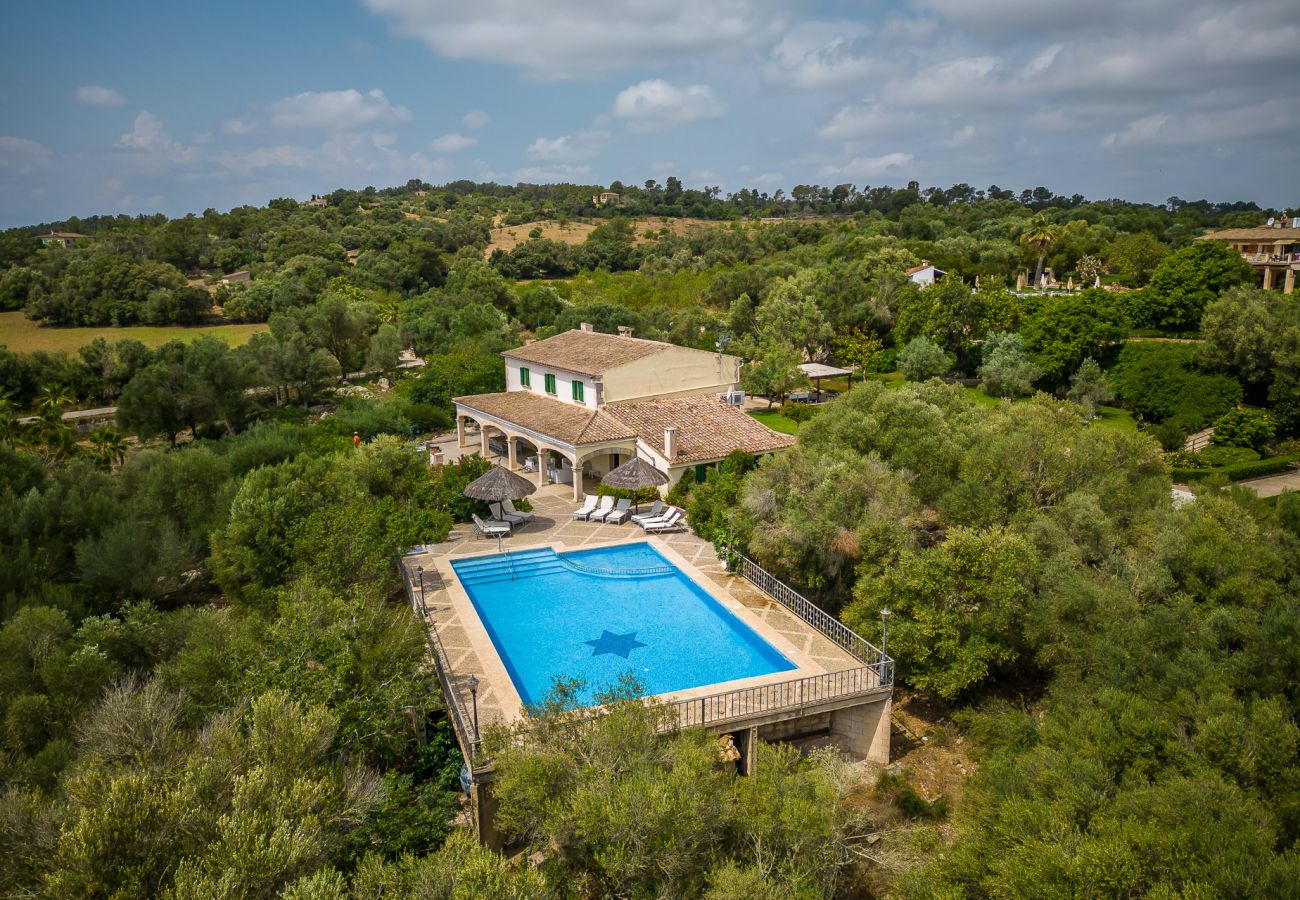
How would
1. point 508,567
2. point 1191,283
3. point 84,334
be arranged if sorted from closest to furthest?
point 508,567, point 1191,283, point 84,334

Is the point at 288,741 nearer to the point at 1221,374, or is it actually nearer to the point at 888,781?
the point at 888,781


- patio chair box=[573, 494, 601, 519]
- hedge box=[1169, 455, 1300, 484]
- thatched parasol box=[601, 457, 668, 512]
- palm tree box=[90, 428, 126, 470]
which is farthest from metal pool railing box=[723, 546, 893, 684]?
palm tree box=[90, 428, 126, 470]

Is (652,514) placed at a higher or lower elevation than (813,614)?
higher

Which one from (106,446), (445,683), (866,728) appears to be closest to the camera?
(445,683)

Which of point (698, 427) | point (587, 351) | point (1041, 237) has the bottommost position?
point (698, 427)

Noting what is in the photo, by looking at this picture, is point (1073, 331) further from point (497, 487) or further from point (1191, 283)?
point (497, 487)

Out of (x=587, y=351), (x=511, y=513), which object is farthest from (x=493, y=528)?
(x=587, y=351)

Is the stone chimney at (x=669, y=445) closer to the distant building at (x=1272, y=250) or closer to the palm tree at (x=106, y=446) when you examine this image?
the palm tree at (x=106, y=446)

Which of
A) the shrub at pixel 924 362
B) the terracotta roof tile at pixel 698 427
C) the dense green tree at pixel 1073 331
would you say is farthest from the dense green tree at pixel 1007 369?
the terracotta roof tile at pixel 698 427
